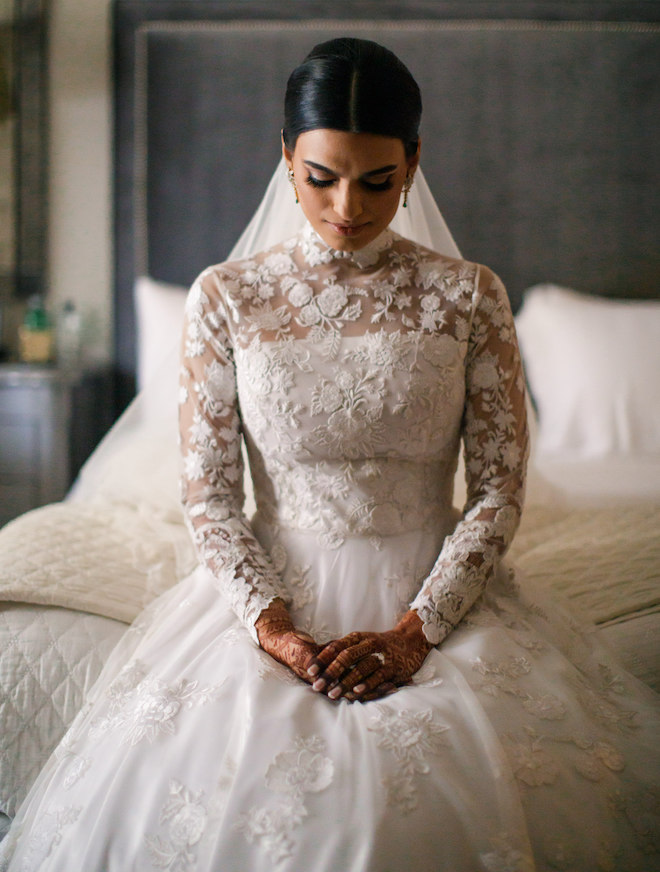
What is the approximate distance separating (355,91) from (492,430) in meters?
0.64

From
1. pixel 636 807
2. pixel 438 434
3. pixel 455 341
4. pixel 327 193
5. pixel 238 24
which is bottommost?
pixel 636 807

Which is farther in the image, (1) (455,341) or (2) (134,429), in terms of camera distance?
(2) (134,429)

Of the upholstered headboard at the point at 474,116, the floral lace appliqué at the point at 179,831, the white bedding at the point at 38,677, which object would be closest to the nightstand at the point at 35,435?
the upholstered headboard at the point at 474,116

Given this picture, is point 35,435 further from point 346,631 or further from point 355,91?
point 355,91

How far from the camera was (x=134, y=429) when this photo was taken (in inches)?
90.4

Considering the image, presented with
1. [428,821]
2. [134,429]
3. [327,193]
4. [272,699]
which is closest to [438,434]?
[327,193]

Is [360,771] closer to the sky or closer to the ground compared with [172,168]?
closer to the ground

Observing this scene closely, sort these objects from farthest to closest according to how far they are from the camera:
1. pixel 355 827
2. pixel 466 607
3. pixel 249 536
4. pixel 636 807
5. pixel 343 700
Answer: pixel 249 536 → pixel 466 607 → pixel 343 700 → pixel 636 807 → pixel 355 827

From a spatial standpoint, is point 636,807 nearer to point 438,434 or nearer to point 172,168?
point 438,434

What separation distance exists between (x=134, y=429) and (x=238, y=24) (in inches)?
72.8

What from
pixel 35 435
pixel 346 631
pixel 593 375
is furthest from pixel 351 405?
pixel 35 435

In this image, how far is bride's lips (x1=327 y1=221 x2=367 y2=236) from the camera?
1373 millimetres

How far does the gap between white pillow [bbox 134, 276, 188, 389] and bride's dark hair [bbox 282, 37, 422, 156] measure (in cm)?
179

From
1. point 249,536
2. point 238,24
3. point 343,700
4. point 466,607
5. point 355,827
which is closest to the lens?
point 355,827
